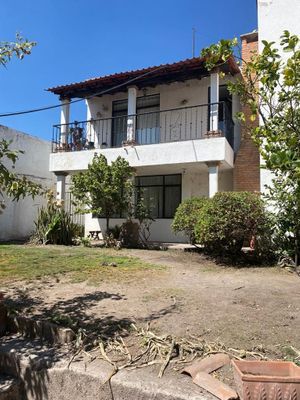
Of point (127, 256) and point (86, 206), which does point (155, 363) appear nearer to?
point (127, 256)

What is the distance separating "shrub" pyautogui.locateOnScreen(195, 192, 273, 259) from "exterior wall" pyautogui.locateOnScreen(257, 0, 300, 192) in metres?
1.78

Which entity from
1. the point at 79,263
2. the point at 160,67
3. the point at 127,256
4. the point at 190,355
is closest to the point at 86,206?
the point at 127,256

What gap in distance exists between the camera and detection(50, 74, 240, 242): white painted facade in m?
11.8

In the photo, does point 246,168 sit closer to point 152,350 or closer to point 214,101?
point 214,101

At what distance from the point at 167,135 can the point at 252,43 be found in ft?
15.0

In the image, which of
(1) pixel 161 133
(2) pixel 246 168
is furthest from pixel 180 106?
(2) pixel 246 168

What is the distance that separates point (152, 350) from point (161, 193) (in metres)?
11.2

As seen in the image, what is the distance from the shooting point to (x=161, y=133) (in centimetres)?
1454

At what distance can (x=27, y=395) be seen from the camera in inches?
135

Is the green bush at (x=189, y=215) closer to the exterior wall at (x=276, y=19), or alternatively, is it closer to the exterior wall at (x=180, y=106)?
the exterior wall at (x=276, y=19)

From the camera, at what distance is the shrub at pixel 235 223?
27.7 ft

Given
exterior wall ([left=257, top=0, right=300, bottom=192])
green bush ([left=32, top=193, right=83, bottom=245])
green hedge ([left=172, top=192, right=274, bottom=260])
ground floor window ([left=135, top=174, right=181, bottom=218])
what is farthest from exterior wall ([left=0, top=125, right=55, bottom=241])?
exterior wall ([left=257, top=0, right=300, bottom=192])

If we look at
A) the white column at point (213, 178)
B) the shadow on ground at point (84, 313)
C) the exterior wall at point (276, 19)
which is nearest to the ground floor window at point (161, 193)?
the white column at point (213, 178)

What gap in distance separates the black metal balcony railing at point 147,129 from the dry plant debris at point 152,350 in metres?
10.1
